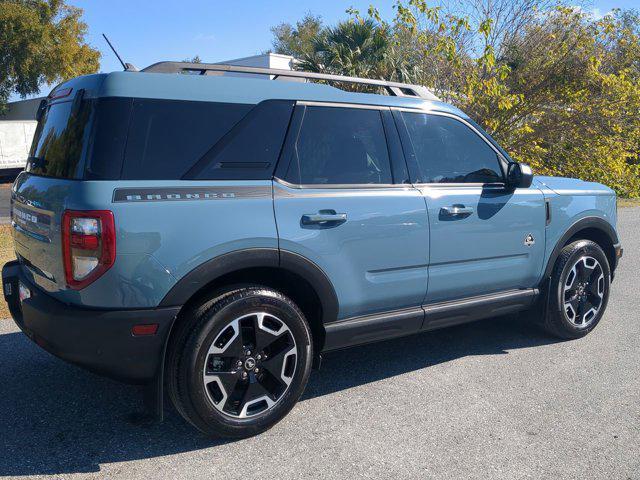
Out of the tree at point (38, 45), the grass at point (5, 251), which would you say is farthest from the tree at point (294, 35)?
the grass at point (5, 251)

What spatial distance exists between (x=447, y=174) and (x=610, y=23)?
11067mm

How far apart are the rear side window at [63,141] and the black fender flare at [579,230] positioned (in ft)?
11.5

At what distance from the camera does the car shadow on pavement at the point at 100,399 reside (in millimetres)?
3119

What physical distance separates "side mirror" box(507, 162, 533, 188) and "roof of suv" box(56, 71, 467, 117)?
1232 mm

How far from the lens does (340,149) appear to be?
12.3 ft

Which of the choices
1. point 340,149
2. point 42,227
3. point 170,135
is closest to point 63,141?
point 42,227

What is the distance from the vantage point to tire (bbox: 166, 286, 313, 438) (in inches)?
122

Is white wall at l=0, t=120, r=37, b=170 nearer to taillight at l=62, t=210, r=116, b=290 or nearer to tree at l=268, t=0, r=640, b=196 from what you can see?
tree at l=268, t=0, r=640, b=196

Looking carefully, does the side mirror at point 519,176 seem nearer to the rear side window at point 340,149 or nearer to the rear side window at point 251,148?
the rear side window at point 340,149

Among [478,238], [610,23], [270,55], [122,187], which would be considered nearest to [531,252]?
[478,238]

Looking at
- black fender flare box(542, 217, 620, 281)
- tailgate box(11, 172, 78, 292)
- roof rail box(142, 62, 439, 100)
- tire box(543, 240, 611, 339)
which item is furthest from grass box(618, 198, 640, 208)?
tailgate box(11, 172, 78, 292)

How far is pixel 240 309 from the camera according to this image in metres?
3.20

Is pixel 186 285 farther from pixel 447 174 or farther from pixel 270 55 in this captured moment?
pixel 270 55

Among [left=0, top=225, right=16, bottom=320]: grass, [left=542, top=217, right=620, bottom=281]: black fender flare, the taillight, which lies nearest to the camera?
the taillight
